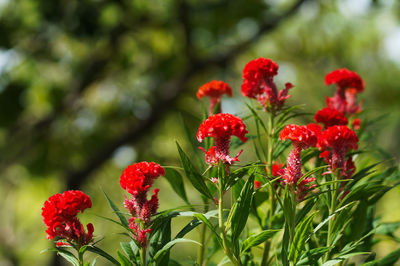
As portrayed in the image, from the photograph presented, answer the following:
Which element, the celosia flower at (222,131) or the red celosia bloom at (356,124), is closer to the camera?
the celosia flower at (222,131)

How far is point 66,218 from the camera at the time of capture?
0.65 meters

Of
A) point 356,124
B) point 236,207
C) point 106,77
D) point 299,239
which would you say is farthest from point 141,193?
point 106,77

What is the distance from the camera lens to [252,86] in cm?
83

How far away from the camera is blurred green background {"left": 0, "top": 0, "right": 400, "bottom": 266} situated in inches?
121

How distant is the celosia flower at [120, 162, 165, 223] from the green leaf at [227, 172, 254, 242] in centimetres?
12

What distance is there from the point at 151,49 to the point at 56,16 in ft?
6.22

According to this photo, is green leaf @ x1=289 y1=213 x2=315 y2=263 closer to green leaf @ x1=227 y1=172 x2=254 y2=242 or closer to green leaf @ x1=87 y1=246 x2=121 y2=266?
green leaf @ x1=227 y1=172 x2=254 y2=242

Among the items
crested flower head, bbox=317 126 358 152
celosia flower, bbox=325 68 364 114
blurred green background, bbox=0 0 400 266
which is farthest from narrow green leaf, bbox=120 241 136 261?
blurred green background, bbox=0 0 400 266

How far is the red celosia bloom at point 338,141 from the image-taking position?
27.5 inches

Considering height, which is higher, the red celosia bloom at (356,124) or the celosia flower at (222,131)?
the red celosia bloom at (356,124)

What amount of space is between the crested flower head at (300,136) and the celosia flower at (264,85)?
0.45 feet

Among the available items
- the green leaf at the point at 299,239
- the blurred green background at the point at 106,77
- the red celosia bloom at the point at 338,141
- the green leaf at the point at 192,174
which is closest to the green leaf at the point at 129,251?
the green leaf at the point at 192,174

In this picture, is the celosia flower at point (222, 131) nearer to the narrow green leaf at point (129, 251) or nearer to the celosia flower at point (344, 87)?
the narrow green leaf at point (129, 251)

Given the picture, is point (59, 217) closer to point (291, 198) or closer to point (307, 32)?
point (291, 198)
